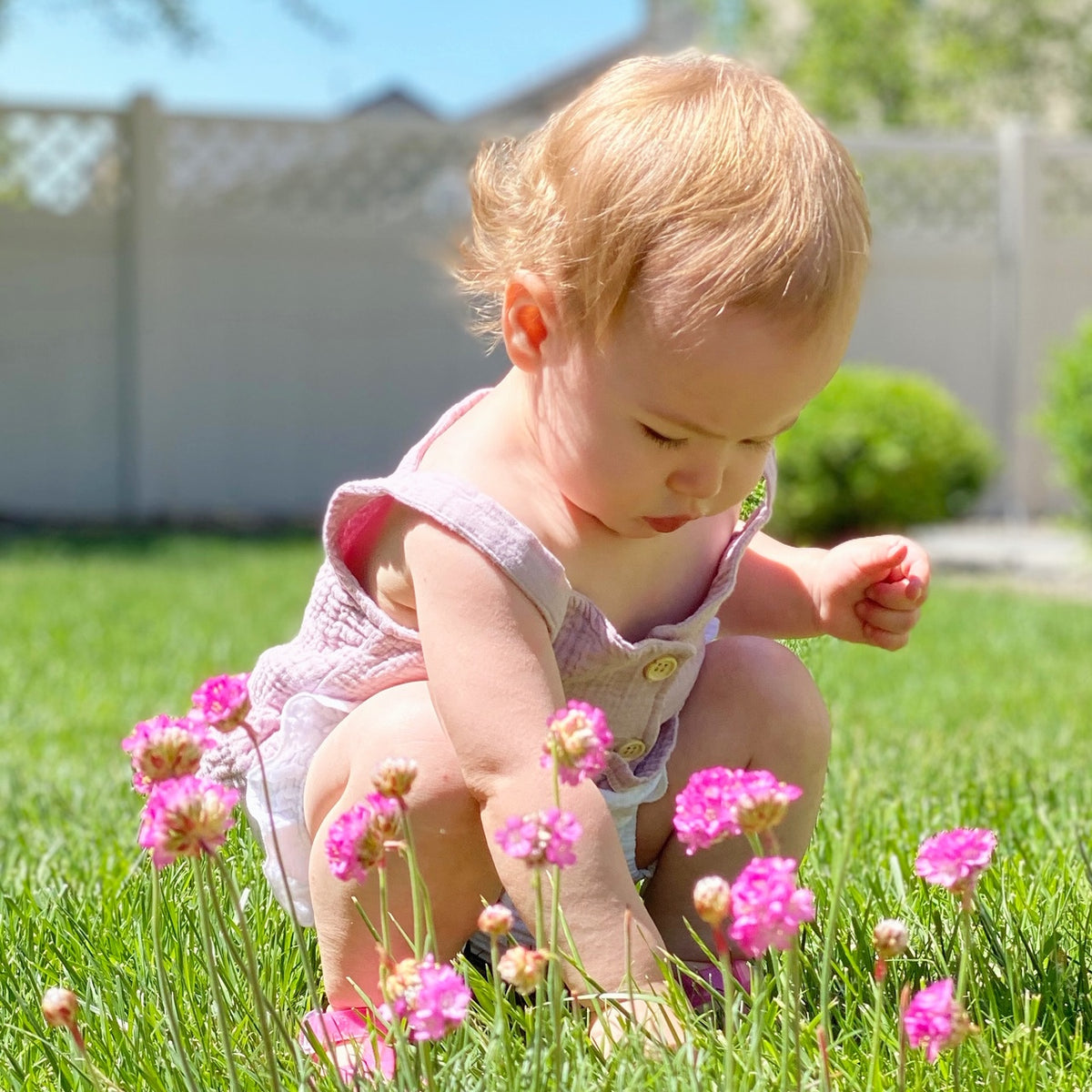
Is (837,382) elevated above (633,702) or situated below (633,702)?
below

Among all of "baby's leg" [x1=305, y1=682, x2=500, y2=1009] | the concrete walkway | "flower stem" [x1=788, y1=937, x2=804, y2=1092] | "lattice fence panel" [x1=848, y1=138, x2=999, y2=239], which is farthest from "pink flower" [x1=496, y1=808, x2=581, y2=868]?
"lattice fence panel" [x1=848, y1=138, x2=999, y2=239]

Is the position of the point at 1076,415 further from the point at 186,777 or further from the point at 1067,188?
the point at 186,777

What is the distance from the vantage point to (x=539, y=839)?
1.06 metres

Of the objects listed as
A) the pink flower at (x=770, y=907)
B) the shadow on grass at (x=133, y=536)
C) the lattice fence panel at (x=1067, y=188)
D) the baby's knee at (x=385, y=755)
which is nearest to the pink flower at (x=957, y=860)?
the pink flower at (x=770, y=907)

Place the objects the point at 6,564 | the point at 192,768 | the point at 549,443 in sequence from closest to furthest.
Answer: the point at 192,768 < the point at 549,443 < the point at 6,564

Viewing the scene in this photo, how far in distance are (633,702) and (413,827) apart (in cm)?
35

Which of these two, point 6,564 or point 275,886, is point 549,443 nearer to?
point 275,886

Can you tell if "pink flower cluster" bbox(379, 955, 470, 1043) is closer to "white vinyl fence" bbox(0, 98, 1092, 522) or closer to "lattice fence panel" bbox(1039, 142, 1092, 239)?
"white vinyl fence" bbox(0, 98, 1092, 522)

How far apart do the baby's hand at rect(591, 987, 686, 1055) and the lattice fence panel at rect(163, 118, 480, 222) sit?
10.4m

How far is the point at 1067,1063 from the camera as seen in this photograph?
1354 millimetres

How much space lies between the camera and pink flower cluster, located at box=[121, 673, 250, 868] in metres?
1.05

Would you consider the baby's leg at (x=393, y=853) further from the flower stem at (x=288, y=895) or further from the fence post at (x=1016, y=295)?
the fence post at (x=1016, y=295)

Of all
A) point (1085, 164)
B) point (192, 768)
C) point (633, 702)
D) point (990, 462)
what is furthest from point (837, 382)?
point (192, 768)

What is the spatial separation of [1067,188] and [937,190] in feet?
3.19
